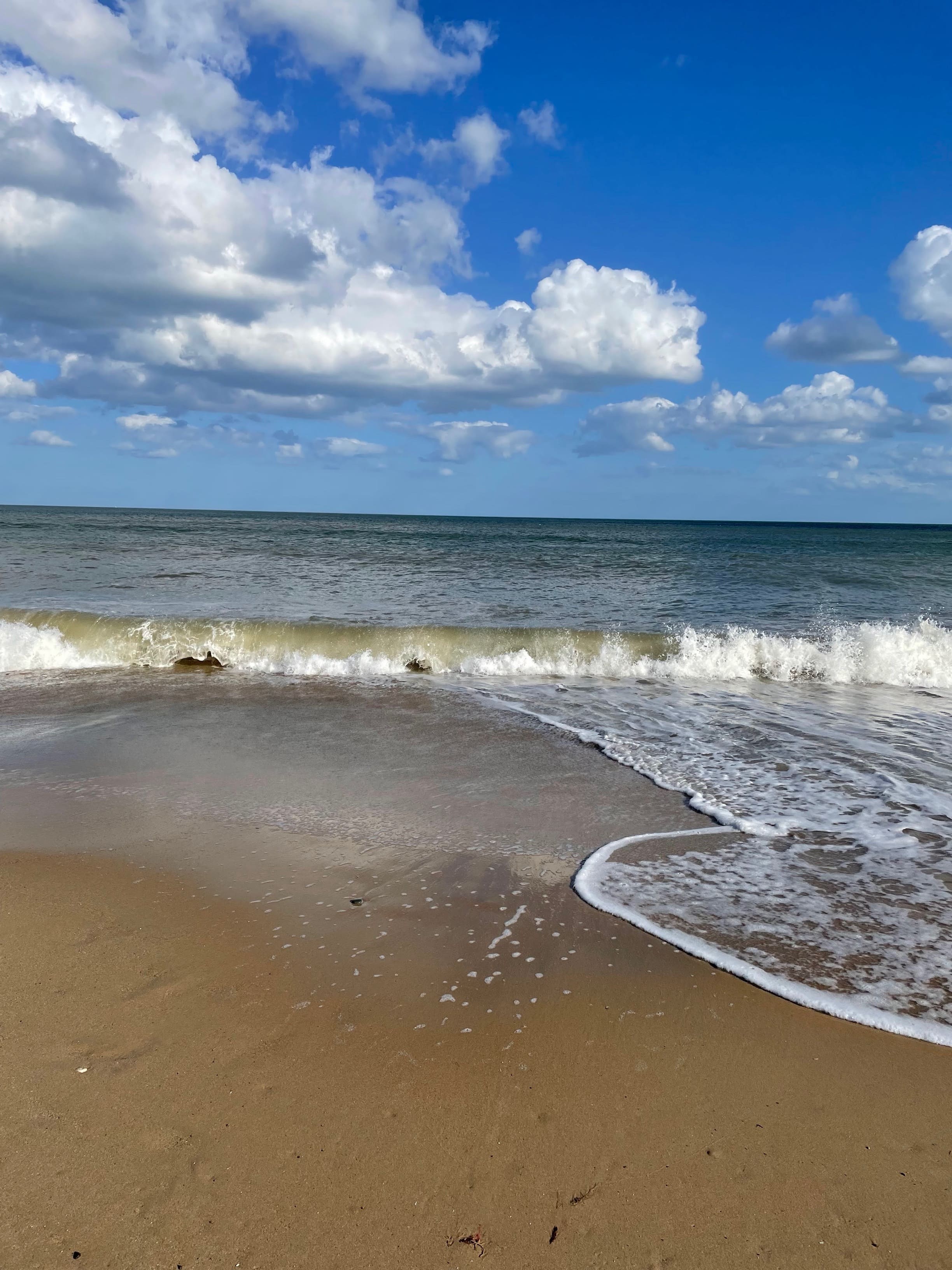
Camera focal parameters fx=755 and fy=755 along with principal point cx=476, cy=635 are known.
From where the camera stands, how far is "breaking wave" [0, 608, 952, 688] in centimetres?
1152

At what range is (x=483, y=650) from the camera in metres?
12.8

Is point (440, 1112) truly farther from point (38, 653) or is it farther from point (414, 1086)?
point (38, 653)

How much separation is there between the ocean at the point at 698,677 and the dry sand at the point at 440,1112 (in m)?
0.55

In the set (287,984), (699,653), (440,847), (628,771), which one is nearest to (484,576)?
(699,653)

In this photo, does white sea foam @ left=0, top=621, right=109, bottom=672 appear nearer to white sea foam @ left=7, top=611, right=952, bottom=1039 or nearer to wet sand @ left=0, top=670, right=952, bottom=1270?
white sea foam @ left=7, top=611, right=952, bottom=1039

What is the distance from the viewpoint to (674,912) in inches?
154

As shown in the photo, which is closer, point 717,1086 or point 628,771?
point 717,1086

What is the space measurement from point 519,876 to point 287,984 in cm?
154

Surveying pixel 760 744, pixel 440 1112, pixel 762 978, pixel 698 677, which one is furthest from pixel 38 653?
pixel 762 978

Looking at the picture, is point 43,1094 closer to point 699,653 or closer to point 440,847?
point 440,847

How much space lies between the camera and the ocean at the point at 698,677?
3814 mm

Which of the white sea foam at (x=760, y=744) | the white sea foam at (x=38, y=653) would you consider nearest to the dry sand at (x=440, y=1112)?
the white sea foam at (x=760, y=744)

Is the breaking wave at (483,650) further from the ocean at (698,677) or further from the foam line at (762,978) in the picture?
the foam line at (762,978)

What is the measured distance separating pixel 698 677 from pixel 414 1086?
31.6ft
